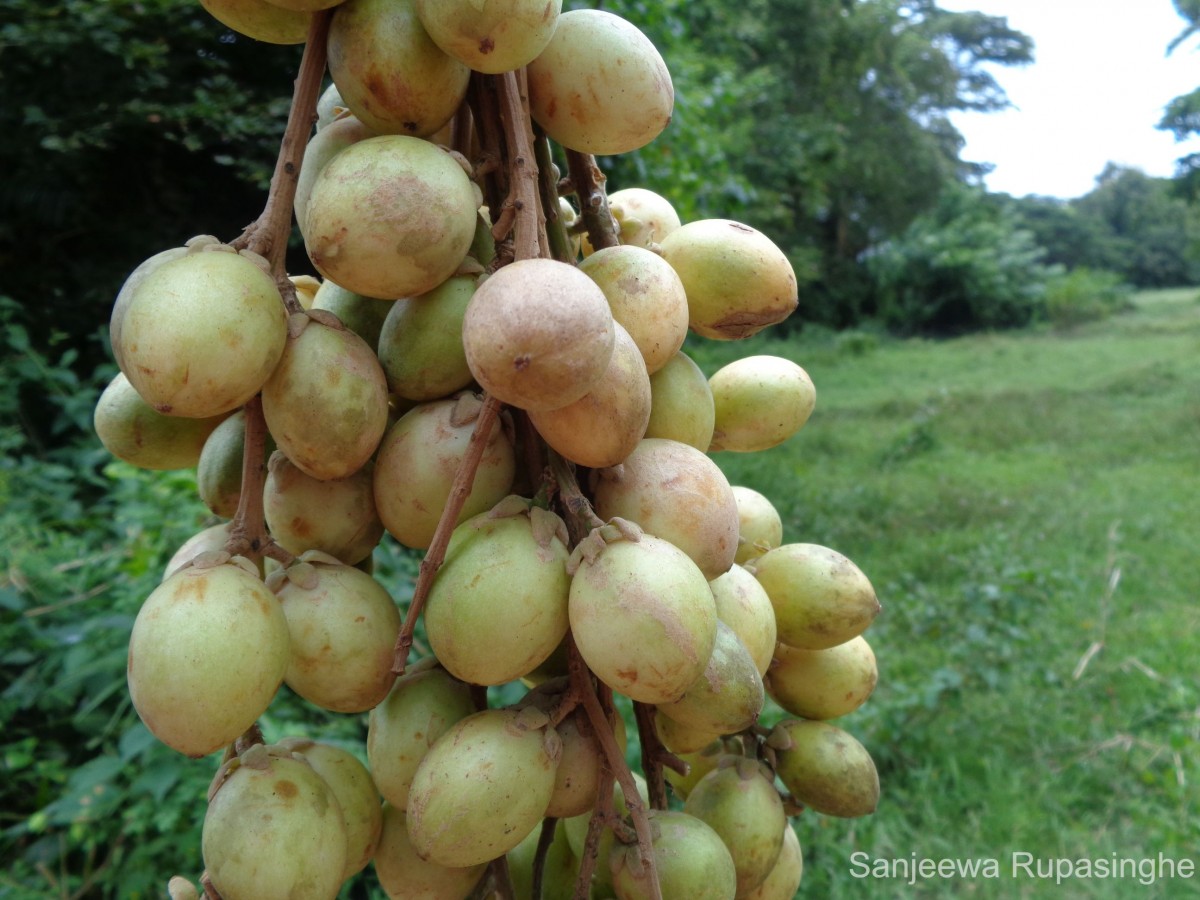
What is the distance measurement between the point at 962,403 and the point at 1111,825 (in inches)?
299

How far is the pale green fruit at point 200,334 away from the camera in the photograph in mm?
657

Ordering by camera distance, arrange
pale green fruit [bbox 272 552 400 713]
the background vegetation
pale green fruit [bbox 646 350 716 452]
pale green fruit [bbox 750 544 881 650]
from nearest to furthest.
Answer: pale green fruit [bbox 272 552 400 713] → pale green fruit [bbox 646 350 716 452] → pale green fruit [bbox 750 544 881 650] → the background vegetation

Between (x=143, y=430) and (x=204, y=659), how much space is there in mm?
269

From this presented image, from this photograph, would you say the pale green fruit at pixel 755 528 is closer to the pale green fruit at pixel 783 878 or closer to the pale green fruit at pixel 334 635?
the pale green fruit at pixel 783 878

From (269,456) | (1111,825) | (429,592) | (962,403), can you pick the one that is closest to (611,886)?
(429,592)

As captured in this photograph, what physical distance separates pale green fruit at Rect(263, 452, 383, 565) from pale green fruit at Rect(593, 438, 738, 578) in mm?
196

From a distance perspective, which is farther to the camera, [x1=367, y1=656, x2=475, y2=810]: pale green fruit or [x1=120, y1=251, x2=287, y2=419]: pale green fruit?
[x1=367, y1=656, x2=475, y2=810]: pale green fruit

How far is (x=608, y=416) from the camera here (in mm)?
693

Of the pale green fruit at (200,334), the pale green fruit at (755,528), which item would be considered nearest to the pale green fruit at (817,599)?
the pale green fruit at (755,528)

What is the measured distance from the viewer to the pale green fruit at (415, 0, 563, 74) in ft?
2.16

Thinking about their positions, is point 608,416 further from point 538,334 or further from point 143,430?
point 143,430

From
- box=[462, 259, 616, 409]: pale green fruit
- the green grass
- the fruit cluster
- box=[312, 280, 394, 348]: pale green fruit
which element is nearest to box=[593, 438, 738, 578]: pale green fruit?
the fruit cluster

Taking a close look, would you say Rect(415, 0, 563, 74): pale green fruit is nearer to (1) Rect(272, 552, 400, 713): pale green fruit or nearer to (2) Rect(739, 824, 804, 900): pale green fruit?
(1) Rect(272, 552, 400, 713): pale green fruit

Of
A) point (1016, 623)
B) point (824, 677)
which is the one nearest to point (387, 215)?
point (824, 677)
